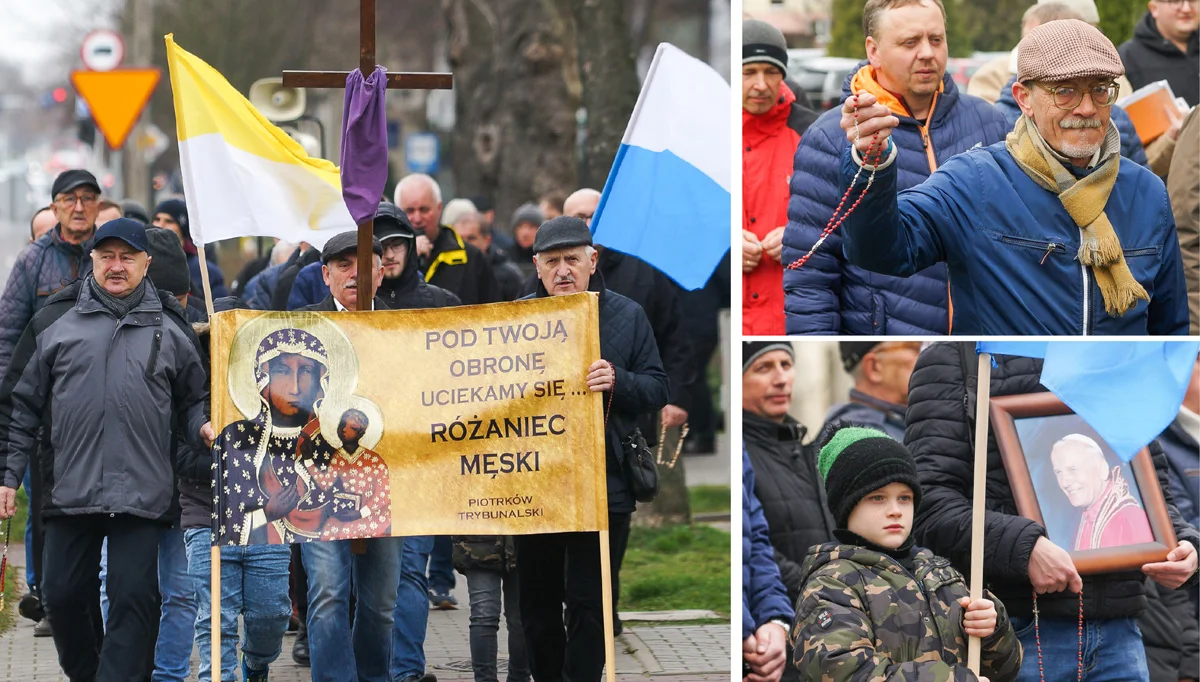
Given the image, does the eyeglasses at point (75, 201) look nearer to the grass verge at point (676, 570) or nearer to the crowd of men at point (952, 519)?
the grass verge at point (676, 570)

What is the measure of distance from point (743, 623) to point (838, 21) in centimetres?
1164

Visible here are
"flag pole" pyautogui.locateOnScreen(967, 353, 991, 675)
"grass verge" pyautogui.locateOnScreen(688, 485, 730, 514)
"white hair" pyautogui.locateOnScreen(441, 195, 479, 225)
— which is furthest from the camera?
"grass verge" pyautogui.locateOnScreen(688, 485, 730, 514)

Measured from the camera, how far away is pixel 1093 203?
541cm

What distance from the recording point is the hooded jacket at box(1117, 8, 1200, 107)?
384 inches

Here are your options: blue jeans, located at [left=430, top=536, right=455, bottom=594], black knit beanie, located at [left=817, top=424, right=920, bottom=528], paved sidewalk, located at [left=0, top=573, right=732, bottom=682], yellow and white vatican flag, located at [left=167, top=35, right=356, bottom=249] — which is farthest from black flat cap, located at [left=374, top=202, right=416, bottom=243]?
black knit beanie, located at [left=817, top=424, right=920, bottom=528]

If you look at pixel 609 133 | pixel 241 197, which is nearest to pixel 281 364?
pixel 241 197

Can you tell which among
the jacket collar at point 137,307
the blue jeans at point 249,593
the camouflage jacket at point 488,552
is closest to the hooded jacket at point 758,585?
the camouflage jacket at point 488,552

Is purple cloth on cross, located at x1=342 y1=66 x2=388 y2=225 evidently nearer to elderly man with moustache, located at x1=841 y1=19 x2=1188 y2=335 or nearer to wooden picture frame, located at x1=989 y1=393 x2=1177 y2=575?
elderly man with moustache, located at x1=841 y1=19 x2=1188 y2=335

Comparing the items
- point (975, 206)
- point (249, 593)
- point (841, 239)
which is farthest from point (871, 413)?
point (249, 593)

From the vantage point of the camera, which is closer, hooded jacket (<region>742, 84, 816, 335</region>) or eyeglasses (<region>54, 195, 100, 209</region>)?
hooded jacket (<region>742, 84, 816, 335</region>)

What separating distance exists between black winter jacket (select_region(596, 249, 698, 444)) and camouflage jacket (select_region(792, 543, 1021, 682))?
4223 millimetres

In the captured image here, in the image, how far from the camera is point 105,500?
702 cm

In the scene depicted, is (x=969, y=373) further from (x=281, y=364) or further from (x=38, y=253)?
(x=38, y=253)

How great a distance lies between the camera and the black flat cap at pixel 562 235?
7230 mm
